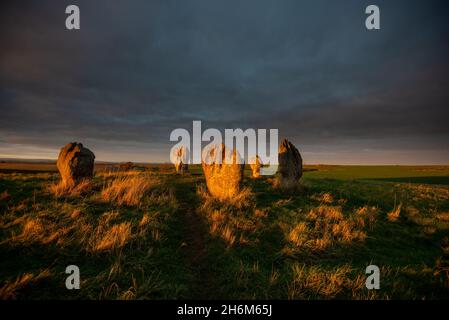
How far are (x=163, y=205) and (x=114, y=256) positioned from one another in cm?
497

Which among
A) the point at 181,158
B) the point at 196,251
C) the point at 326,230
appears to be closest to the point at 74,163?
the point at 196,251

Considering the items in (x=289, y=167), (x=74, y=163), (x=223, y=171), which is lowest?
(x=223, y=171)

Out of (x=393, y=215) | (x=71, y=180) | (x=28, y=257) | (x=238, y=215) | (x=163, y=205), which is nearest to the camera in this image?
(x=28, y=257)

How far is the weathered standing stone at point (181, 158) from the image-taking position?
2975cm

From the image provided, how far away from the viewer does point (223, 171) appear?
13078 millimetres

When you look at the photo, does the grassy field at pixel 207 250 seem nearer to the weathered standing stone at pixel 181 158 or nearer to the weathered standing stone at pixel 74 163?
the weathered standing stone at pixel 74 163

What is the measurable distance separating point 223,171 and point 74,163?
889 centimetres

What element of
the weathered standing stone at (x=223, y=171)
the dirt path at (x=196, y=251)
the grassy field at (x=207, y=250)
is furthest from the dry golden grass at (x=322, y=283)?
the weathered standing stone at (x=223, y=171)

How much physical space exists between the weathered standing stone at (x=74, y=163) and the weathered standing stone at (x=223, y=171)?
734cm

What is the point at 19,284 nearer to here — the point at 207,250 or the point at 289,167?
the point at 207,250

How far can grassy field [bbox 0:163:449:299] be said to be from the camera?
16.0 ft

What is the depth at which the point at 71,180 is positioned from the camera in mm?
12789
